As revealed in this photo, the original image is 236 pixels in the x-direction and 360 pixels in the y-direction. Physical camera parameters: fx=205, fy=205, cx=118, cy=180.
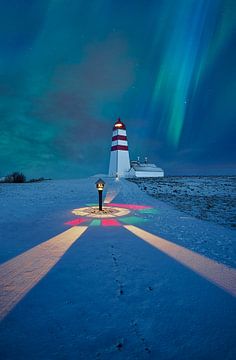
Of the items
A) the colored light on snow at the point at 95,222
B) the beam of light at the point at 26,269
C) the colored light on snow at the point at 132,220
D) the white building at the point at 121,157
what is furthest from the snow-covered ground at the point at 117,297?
the white building at the point at 121,157

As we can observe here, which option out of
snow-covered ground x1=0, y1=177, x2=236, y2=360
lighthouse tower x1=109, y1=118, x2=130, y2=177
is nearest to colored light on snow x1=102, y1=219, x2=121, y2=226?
snow-covered ground x1=0, y1=177, x2=236, y2=360

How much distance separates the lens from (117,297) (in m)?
2.48

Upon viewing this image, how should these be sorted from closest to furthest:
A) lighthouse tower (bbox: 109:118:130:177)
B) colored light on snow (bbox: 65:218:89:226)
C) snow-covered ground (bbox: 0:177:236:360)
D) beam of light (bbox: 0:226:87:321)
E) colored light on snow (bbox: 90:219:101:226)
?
snow-covered ground (bbox: 0:177:236:360)
beam of light (bbox: 0:226:87:321)
colored light on snow (bbox: 90:219:101:226)
colored light on snow (bbox: 65:218:89:226)
lighthouse tower (bbox: 109:118:130:177)

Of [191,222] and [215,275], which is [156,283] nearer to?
[215,275]

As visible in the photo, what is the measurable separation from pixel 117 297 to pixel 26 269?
63.5 inches

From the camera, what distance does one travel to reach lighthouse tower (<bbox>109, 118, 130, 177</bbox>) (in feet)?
127

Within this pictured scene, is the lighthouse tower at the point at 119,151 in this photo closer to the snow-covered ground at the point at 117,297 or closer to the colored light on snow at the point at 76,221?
the colored light on snow at the point at 76,221

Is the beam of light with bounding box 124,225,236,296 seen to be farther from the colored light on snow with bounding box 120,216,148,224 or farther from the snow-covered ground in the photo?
→ the colored light on snow with bounding box 120,216,148,224

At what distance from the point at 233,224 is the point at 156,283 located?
4.81 meters

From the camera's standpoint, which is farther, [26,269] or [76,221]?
[76,221]

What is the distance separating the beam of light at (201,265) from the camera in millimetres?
2840

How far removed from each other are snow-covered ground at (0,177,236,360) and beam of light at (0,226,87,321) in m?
0.01

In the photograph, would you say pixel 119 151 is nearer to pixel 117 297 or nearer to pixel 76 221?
pixel 76 221

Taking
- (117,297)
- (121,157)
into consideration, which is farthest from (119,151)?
(117,297)
